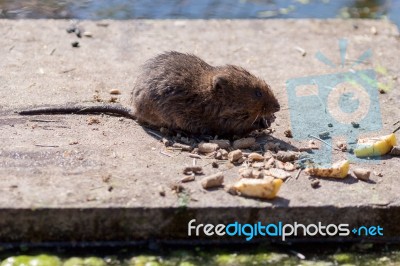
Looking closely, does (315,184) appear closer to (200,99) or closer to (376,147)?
(376,147)

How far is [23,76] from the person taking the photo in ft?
26.6

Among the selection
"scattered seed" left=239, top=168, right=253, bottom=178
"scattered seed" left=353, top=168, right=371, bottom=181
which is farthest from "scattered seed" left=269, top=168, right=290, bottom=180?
"scattered seed" left=353, top=168, right=371, bottom=181

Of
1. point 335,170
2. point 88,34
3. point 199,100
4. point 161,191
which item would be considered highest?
point 88,34

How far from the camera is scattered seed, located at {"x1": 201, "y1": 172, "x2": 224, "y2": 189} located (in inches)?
237

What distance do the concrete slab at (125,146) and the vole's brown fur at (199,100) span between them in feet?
0.73

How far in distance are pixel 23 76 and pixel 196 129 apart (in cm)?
194

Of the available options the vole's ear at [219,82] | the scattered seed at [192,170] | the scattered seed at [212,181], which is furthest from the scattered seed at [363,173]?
the vole's ear at [219,82]

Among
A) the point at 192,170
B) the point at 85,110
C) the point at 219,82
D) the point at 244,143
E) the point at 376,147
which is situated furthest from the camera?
the point at 85,110

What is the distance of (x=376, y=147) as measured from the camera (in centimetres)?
675

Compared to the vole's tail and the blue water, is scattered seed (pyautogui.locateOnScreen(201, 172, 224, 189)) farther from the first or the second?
the blue water

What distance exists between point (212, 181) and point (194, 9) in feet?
17.9

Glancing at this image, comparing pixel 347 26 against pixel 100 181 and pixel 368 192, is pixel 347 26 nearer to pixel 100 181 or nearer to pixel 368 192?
pixel 368 192

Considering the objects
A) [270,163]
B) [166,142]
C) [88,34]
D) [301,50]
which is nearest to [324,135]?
[270,163]

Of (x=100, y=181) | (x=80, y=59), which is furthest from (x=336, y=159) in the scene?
(x=80, y=59)
